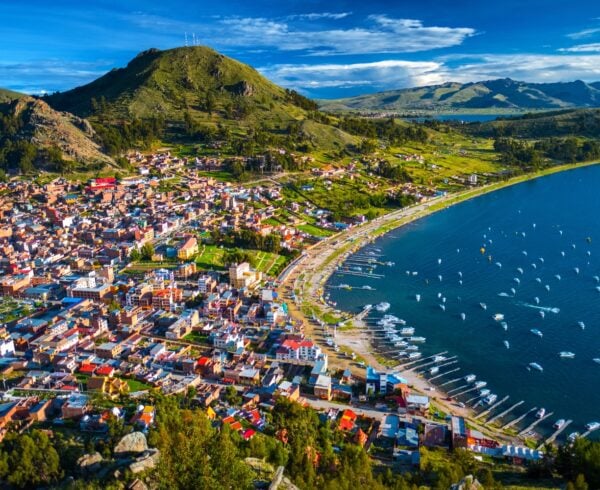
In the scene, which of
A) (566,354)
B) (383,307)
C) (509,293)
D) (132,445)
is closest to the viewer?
(132,445)

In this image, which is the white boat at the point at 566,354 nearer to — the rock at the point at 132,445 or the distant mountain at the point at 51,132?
the rock at the point at 132,445

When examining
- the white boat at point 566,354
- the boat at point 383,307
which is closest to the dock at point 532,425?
the white boat at point 566,354

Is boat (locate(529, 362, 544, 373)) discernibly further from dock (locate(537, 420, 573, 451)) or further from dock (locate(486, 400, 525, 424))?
dock (locate(537, 420, 573, 451))

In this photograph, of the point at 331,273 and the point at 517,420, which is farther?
the point at 331,273

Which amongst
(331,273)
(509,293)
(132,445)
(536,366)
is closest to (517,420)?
(536,366)

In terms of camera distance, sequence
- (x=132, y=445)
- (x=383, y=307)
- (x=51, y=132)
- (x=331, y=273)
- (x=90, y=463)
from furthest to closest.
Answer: (x=51, y=132), (x=331, y=273), (x=383, y=307), (x=132, y=445), (x=90, y=463)

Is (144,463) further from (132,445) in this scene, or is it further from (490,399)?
(490,399)
